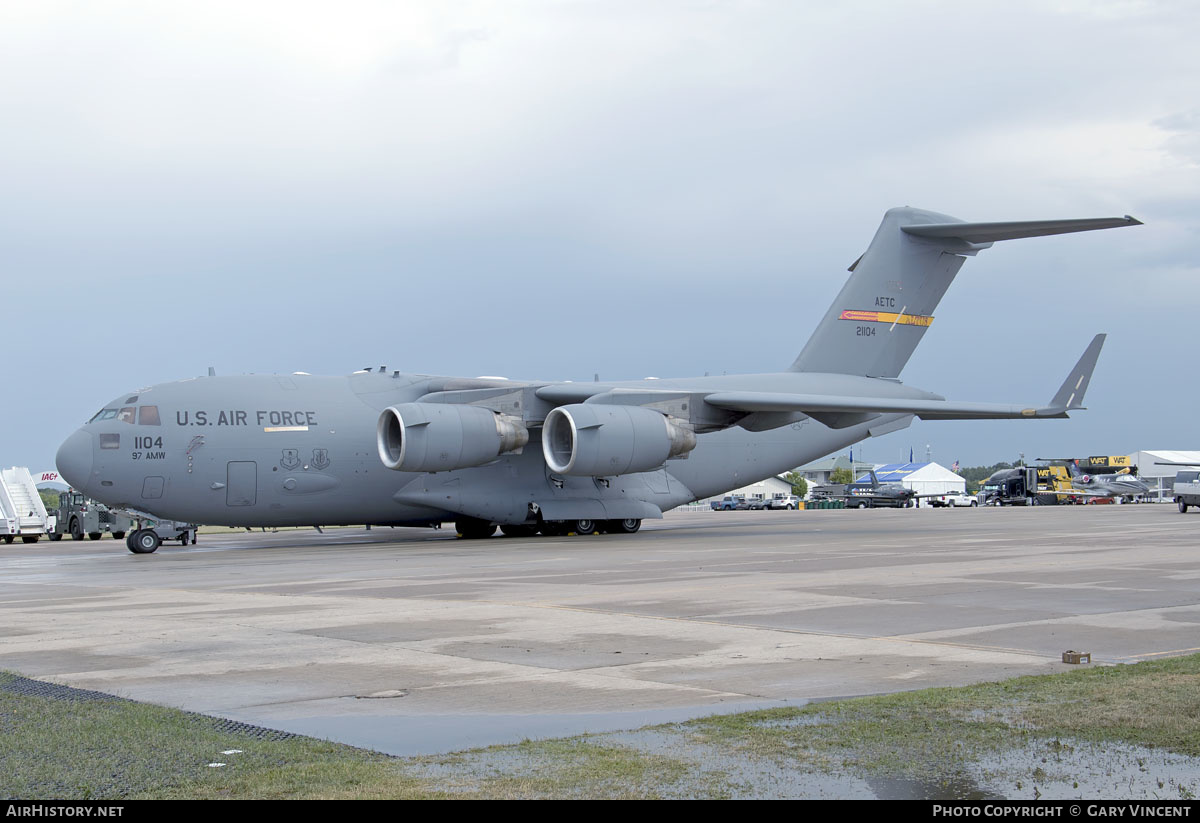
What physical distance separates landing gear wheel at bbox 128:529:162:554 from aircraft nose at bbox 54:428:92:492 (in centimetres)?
137

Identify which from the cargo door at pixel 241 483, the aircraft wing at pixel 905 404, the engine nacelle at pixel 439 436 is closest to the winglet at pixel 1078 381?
the aircraft wing at pixel 905 404

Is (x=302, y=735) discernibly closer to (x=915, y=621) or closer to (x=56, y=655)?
(x=56, y=655)

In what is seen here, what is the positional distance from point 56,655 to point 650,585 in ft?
21.4

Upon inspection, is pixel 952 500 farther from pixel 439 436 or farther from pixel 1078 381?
pixel 439 436

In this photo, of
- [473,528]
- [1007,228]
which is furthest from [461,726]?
[1007,228]

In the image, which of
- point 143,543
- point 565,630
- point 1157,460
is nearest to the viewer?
point 565,630

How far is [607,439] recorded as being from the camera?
23266mm

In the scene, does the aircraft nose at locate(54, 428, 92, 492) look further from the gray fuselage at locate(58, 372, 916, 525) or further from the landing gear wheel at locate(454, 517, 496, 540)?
the landing gear wheel at locate(454, 517, 496, 540)

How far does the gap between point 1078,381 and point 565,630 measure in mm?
18804

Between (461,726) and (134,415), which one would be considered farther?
(134,415)

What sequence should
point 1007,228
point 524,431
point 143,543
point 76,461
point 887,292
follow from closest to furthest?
point 76,461, point 143,543, point 524,431, point 1007,228, point 887,292

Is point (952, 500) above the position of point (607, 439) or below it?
below
